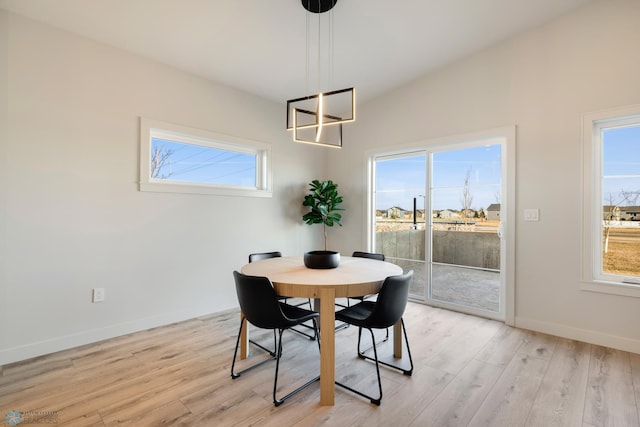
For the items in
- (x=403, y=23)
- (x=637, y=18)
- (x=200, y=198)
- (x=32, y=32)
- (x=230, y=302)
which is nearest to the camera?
(x=32, y=32)

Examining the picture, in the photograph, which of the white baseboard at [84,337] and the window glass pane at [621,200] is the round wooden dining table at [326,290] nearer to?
the white baseboard at [84,337]

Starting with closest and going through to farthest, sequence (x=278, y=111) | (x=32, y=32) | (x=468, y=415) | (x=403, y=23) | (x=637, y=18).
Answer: (x=468, y=415) → (x=32, y=32) → (x=637, y=18) → (x=403, y=23) → (x=278, y=111)

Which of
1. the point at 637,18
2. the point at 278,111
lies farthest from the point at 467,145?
the point at 278,111

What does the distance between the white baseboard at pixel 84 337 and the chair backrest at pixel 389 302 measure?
2.32 meters

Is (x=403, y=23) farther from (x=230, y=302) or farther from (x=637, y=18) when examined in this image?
(x=230, y=302)

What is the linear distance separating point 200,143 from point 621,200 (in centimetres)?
434

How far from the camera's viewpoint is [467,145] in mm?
3590

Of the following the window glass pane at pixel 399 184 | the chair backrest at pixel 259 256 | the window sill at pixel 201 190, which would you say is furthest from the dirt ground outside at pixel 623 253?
the window sill at pixel 201 190

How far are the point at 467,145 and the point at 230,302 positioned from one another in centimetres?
347

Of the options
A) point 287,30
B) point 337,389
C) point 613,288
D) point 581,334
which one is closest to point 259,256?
point 337,389

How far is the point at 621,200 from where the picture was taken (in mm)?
2799

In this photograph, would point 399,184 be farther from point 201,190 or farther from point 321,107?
point 201,190

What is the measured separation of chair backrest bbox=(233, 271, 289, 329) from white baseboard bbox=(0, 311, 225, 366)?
65.8 inches

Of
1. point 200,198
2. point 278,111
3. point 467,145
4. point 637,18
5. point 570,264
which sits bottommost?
point 570,264
